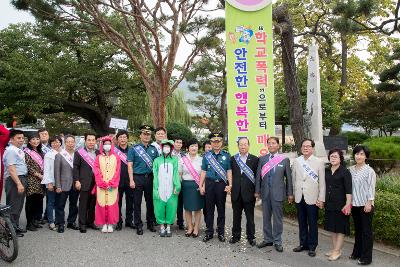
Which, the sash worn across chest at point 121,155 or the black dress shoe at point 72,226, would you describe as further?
the sash worn across chest at point 121,155

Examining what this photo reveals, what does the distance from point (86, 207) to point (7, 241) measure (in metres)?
1.68

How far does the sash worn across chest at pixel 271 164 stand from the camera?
18.3 ft

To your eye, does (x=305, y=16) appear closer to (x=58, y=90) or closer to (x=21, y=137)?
(x=58, y=90)

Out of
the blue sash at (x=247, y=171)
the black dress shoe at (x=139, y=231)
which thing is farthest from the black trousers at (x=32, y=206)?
the blue sash at (x=247, y=171)

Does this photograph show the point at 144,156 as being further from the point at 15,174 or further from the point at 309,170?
the point at 309,170

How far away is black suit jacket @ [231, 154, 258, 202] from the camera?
5723mm

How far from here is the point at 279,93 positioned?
2495cm

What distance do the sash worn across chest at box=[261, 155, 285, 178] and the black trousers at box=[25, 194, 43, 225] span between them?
3611 mm

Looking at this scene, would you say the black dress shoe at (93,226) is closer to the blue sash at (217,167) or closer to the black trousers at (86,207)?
the black trousers at (86,207)

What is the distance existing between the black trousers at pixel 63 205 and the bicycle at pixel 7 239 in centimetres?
147

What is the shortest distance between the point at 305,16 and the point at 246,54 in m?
18.0

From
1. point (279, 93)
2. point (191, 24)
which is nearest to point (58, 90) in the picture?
point (191, 24)

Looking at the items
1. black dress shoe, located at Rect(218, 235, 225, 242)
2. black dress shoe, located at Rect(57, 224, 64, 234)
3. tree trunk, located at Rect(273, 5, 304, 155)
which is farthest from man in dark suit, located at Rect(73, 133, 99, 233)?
tree trunk, located at Rect(273, 5, 304, 155)

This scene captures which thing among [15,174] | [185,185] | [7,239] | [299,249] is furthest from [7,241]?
[299,249]
